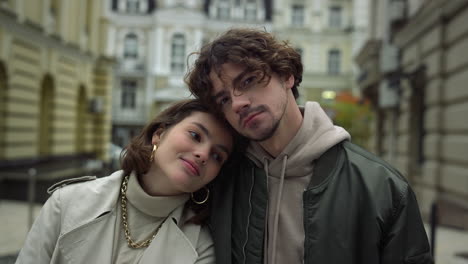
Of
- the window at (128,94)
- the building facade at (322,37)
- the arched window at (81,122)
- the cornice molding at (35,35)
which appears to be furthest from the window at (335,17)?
the cornice molding at (35,35)

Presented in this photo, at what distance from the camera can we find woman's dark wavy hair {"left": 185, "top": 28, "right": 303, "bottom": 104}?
2.16m

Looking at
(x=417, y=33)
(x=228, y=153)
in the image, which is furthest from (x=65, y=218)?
(x=417, y=33)

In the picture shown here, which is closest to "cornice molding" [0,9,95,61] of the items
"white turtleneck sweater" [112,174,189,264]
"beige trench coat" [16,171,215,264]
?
"beige trench coat" [16,171,215,264]

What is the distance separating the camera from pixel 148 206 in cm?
229

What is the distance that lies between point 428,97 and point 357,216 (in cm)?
895

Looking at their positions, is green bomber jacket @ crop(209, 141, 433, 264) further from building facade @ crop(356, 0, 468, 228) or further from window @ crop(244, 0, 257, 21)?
window @ crop(244, 0, 257, 21)

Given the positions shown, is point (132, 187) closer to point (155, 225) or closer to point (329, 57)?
point (155, 225)

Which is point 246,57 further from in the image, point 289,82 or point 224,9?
point 224,9

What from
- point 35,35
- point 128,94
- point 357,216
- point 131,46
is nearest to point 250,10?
point 131,46

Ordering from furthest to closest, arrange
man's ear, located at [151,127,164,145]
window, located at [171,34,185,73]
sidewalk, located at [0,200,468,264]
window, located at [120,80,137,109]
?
window, located at [120,80,137,109], window, located at [171,34,185,73], sidewalk, located at [0,200,468,264], man's ear, located at [151,127,164,145]

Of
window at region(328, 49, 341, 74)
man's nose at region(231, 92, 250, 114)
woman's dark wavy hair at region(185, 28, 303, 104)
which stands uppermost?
window at region(328, 49, 341, 74)

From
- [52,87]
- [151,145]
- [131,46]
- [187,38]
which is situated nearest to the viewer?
[151,145]

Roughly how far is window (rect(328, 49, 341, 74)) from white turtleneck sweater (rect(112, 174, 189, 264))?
34737 millimetres

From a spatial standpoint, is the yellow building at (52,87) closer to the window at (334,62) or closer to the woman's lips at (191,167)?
the woman's lips at (191,167)
